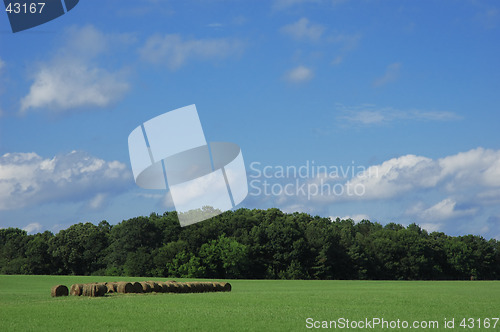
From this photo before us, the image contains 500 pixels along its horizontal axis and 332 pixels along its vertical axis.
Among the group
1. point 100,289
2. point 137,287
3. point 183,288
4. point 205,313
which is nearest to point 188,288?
point 183,288

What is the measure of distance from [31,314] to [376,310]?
16147 mm

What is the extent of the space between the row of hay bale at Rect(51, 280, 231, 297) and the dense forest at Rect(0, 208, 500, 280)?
6168 cm

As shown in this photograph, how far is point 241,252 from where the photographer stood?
10619 cm

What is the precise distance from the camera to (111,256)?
367ft

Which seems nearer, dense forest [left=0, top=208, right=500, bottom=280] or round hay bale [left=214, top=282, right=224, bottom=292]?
round hay bale [left=214, top=282, right=224, bottom=292]

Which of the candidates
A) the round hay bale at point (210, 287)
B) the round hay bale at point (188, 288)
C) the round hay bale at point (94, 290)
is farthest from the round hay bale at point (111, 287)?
the round hay bale at point (210, 287)

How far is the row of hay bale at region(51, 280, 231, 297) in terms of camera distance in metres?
34.9

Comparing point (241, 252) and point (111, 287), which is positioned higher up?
point (241, 252)

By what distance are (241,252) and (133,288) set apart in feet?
229

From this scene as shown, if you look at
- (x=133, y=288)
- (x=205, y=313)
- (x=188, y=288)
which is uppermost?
(x=133, y=288)

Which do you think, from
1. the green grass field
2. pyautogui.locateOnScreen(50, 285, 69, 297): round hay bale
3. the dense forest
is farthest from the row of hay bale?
the dense forest

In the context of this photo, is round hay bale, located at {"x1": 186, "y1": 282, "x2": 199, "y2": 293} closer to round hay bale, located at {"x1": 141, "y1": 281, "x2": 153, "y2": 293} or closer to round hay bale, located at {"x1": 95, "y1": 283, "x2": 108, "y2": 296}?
round hay bale, located at {"x1": 141, "y1": 281, "x2": 153, "y2": 293}

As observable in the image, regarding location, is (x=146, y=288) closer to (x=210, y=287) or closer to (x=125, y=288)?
(x=125, y=288)

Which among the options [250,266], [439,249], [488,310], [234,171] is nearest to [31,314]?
[234,171]
